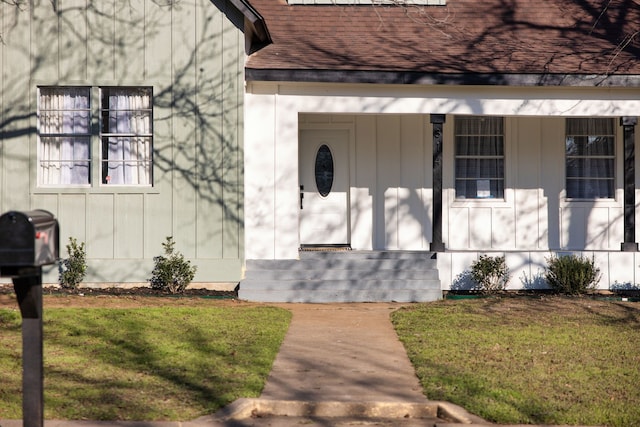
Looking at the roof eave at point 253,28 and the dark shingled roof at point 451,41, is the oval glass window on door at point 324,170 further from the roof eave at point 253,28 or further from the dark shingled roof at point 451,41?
the roof eave at point 253,28

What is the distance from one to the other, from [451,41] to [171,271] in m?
6.54

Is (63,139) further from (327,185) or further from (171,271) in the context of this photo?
(327,185)

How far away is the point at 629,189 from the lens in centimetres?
1469

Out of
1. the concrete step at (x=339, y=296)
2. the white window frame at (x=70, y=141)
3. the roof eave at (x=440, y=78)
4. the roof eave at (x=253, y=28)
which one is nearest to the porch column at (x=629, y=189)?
the roof eave at (x=440, y=78)

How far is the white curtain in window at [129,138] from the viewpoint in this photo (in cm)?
1409

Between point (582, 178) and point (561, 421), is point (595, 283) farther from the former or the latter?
point (561, 421)

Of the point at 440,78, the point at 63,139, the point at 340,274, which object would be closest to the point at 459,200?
the point at 440,78

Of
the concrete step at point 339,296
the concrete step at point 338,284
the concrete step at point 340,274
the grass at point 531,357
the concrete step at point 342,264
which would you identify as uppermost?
the concrete step at point 342,264

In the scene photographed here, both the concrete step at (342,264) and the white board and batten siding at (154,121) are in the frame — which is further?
the concrete step at (342,264)

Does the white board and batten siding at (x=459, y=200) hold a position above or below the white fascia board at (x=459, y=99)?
below

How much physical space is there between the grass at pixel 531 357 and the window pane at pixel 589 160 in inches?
157

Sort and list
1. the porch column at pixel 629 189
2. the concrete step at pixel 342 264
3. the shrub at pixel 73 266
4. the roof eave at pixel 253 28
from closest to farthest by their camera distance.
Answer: the roof eave at pixel 253 28
the shrub at pixel 73 266
the concrete step at pixel 342 264
the porch column at pixel 629 189

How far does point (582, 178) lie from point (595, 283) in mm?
2746

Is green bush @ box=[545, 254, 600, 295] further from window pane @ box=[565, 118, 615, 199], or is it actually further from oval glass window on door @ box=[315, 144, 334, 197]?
oval glass window on door @ box=[315, 144, 334, 197]
